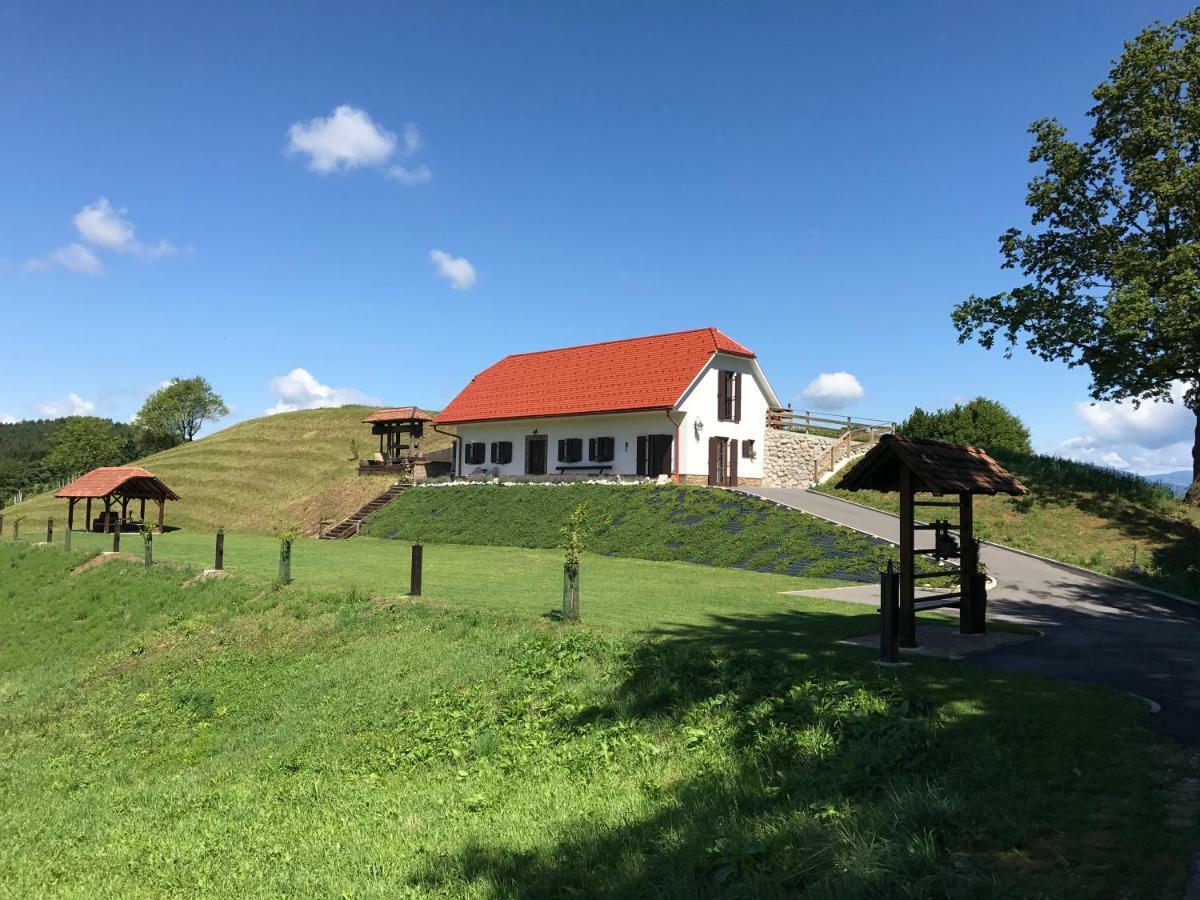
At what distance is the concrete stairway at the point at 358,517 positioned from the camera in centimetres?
3519

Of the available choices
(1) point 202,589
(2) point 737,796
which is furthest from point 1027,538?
(1) point 202,589

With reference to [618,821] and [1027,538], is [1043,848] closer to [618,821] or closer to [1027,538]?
[618,821]

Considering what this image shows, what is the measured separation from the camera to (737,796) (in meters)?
6.45

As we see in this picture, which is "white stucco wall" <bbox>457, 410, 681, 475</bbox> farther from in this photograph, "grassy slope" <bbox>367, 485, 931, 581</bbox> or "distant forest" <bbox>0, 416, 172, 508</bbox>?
"distant forest" <bbox>0, 416, 172, 508</bbox>

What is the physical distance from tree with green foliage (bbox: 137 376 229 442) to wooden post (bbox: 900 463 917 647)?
309ft

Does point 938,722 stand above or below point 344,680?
above

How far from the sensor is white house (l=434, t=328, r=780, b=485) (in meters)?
34.2

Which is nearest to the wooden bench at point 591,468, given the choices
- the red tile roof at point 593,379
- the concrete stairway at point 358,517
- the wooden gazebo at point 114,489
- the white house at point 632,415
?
Answer: the white house at point 632,415

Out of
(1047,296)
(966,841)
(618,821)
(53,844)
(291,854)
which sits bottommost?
(53,844)

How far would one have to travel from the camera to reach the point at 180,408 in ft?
294

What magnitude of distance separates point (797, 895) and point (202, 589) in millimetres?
17062

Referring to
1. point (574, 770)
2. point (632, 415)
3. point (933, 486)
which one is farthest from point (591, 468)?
point (574, 770)

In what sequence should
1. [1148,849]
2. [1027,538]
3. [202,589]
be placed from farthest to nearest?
[1027,538]
[202,589]
[1148,849]

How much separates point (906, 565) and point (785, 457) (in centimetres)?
2753
